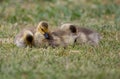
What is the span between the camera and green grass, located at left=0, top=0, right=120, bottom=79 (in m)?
6.09

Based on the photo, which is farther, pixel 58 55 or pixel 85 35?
pixel 85 35

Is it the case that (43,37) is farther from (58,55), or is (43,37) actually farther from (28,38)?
(58,55)

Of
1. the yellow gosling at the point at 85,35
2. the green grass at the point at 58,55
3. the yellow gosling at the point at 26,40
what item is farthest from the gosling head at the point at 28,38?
the yellow gosling at the point at 85,35

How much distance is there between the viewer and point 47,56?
23.7ft

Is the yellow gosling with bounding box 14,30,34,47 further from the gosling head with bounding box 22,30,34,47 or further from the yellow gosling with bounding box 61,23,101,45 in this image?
the yellow gosling with bounding box 61,23,101,45

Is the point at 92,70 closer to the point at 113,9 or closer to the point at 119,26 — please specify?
the point at 119,26

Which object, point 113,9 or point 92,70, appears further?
point 113,9

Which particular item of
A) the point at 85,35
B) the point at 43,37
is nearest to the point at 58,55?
the point at 43,37

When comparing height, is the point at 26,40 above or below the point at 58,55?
above

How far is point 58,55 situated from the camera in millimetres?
7418

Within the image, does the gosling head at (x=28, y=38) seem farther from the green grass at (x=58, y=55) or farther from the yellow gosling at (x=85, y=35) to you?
the yellow gosling at (x=85, y=35)

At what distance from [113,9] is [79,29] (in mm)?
4564

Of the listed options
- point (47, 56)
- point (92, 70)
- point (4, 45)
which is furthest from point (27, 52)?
point (92, 70)

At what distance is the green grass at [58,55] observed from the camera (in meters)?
6.09
